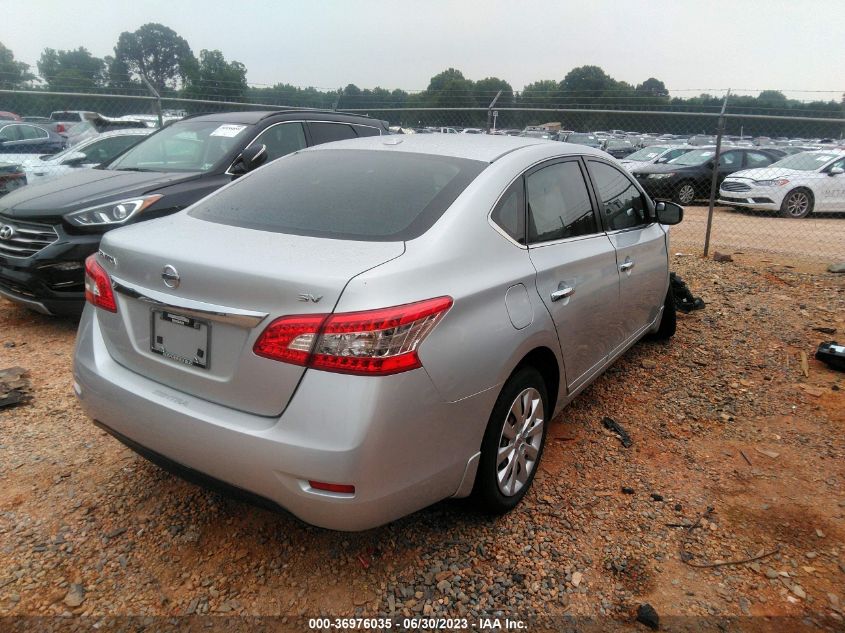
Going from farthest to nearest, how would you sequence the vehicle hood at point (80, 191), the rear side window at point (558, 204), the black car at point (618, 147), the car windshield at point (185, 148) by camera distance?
the black car at point (618, 147), the car windshield at point (185, 148), the vehicle hood at point (80, 191), the rear side window at point (558, 204)

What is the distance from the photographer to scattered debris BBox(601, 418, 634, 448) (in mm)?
3470

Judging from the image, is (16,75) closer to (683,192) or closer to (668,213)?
(668,213)

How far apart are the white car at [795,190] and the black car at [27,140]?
1451cm

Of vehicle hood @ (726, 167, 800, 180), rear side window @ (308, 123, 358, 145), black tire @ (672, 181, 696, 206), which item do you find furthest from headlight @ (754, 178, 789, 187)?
rear side window @ (308, 123, 358, 145)

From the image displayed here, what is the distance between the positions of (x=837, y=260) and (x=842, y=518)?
22.6ft

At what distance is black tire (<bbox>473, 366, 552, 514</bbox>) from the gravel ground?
132mm

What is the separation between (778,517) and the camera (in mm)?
2799

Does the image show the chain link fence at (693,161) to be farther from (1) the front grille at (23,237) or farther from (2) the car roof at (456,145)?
(2) the car roof at (456,145)

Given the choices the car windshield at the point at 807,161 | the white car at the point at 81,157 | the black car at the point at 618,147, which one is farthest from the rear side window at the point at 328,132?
the black car at the point at 618,147

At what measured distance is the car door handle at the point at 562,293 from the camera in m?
2.75

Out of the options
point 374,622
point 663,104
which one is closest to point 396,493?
point 374,622

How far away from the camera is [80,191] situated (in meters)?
4.85

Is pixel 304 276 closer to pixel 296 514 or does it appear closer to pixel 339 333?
pixel 339 333

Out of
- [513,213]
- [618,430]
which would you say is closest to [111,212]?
[513,213]
